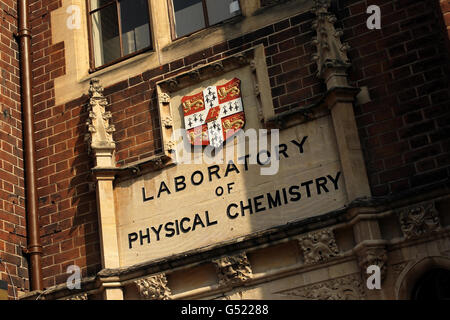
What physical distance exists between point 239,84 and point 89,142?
248cm

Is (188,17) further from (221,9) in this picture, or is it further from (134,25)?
(134,25)

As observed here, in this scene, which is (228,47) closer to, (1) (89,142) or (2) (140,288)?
(1) (89,142)

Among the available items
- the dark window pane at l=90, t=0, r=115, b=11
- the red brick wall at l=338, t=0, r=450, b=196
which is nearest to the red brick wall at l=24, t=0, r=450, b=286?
the red brick wall at l=338, t=0, r=450, b=196

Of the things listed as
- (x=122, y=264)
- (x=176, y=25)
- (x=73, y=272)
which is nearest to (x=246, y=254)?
(x=122, y=264)

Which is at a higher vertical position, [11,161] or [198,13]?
[198,13]

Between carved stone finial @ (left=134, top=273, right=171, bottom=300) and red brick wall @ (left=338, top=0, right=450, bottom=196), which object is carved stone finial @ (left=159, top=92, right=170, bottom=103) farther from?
red brick wall @ (left=338, top=0, right=450, bottom=196)

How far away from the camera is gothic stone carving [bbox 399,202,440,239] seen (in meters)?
10.2

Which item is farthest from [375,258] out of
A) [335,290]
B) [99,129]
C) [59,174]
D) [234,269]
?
[59,174]

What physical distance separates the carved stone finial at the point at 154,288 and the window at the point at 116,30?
3.81 meters

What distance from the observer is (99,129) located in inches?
503

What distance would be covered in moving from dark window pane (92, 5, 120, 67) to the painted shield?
1999 mm

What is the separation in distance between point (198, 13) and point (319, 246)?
4.47 metres

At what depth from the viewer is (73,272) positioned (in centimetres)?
1234
